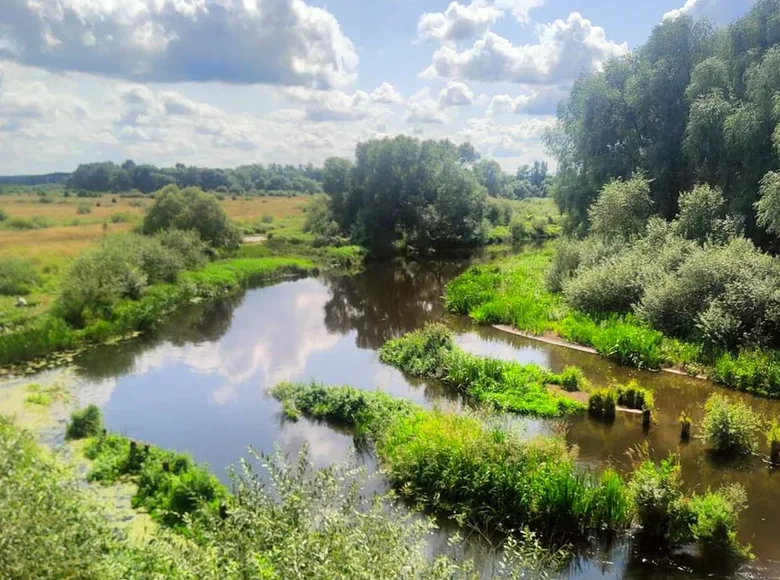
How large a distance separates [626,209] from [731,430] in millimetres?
19313

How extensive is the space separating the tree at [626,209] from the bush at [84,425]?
84.8ft

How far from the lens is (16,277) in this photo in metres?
28.7

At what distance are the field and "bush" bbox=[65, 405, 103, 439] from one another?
10.7 metres

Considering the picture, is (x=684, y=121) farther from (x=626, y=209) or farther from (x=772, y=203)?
(x=772, y=203)

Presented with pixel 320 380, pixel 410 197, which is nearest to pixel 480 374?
pixel 320 380

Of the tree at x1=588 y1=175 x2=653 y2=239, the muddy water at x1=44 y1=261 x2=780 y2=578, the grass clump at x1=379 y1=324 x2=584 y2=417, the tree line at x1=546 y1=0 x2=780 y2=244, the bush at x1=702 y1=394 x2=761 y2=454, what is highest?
the tree line at x1=546 y1=0 x2=780 y2=244

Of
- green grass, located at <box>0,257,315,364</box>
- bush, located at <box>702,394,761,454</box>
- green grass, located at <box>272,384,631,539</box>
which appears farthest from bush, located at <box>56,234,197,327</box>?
bush, located at <box>702,394,761,454</box>

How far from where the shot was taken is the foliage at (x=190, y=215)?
44.3 metres

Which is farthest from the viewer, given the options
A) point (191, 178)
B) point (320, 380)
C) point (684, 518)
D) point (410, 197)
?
point (191, 178)

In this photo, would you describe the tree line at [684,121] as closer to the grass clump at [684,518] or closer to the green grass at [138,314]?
the grass clump at [684,518]

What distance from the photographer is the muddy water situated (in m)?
12.1

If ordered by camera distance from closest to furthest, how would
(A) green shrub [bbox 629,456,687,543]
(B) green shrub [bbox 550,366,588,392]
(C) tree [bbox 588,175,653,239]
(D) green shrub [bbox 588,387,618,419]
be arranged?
(A) green shrub [bbox 629,456,687,543] < (D) green shrub [bbox 588,387,618,419] < (B) green shrub [bbox 550,366,588,392] < (C) tree [bbox 588,175,653,239]

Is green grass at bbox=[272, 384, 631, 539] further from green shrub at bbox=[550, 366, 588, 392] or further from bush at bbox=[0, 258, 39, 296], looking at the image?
bush at bbox=[0, 258, 39, 296]

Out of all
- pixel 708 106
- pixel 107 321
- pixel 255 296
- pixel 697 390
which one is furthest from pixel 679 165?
pixel 107 321
